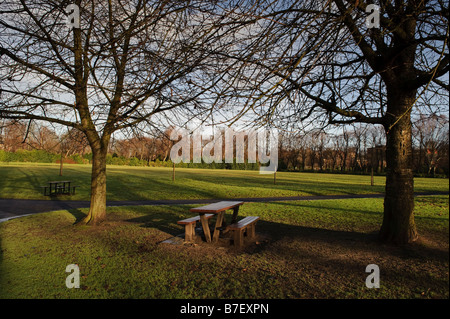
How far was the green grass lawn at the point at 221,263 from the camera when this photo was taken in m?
3.68

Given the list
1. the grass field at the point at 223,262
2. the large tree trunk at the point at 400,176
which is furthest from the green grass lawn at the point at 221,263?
the large tree trunk at the point at 400,176

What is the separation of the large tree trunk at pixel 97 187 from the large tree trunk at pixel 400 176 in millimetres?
7200

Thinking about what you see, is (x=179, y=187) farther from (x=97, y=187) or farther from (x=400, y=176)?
(x=400, y=176)

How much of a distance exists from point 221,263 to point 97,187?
191 inches

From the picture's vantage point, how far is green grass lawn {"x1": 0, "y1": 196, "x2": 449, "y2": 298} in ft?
12.1

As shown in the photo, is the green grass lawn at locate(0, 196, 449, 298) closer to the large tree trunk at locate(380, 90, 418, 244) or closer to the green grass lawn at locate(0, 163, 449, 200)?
the large tree trunk at locate(380, 90, 418, 244)

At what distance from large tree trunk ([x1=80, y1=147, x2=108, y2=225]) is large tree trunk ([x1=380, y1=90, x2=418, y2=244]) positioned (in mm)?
7200

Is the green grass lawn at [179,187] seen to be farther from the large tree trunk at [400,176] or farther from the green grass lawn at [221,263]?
the green grass lawn at [221,263]

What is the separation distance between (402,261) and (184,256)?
368cm

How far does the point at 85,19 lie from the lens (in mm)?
6668

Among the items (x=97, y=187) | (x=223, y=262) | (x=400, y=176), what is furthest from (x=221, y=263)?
(x=97, y=187)

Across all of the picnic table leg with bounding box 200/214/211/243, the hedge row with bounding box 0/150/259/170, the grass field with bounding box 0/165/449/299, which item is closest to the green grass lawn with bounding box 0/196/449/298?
the grass field with bounding box 0/165/449/299

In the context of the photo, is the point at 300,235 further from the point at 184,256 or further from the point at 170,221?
the point at 170,221
